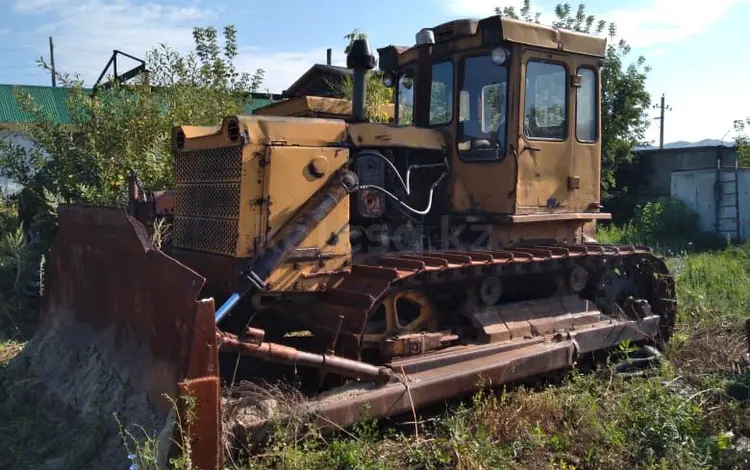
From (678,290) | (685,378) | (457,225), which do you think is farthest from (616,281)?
(678,290)

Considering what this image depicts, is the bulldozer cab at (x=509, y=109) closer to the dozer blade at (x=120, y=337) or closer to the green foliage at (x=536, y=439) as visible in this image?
the green foliage at (x=536, y=439)

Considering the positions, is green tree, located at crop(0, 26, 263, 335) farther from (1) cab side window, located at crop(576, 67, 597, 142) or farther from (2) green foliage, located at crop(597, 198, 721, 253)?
(2) green foliage, located at crop(597, 198, 721, 253)

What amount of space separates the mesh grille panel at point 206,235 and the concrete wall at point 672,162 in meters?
19.5

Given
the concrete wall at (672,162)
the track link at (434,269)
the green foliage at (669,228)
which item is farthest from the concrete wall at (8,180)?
the concrete wall at (672,162)

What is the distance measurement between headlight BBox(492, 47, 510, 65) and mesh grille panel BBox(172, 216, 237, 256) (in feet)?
8.48

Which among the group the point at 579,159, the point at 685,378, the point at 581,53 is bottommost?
the point at 685,378

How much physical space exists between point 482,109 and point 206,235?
259 centimetres

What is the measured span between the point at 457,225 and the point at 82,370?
3.19m

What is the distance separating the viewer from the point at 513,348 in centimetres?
562

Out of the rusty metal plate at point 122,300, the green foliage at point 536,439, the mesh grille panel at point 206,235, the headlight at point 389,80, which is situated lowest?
the green foliage at point 536,439

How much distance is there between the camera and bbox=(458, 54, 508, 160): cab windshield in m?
5.98

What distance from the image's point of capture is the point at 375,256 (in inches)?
215

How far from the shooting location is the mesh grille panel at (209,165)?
190 inches

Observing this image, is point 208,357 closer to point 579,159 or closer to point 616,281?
point 579,159
